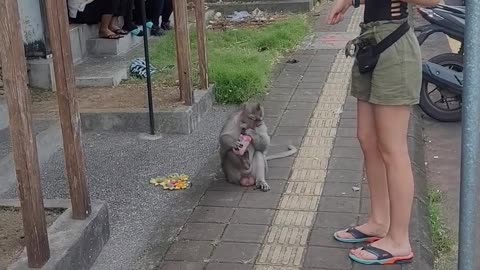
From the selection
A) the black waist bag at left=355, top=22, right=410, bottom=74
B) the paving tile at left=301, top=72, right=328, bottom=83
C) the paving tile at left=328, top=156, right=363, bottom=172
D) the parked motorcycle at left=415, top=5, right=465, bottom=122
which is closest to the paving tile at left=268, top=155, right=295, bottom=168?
the paving tile at left=328, top=156, right=363, bottom=172

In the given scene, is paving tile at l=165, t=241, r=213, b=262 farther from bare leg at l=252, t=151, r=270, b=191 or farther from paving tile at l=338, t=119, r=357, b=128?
paving tile at l=338, t=119, r=357, b=128

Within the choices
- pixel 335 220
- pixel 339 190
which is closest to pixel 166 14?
pixel 339 190

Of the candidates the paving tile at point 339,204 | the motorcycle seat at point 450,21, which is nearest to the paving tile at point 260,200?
the paving tile at point 339,204

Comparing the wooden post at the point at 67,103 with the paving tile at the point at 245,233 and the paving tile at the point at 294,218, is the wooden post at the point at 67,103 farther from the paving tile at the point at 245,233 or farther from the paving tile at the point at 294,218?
the paving tile at the point at 294,218

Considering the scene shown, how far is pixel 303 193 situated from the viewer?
4973 mm

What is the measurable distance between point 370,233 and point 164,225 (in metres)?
1.25

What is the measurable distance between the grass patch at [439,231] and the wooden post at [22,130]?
7.31 ft

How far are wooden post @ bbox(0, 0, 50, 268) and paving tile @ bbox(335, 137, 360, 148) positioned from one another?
296 centimetres

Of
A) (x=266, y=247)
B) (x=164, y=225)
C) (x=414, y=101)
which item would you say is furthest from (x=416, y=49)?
(x=164, y=225)

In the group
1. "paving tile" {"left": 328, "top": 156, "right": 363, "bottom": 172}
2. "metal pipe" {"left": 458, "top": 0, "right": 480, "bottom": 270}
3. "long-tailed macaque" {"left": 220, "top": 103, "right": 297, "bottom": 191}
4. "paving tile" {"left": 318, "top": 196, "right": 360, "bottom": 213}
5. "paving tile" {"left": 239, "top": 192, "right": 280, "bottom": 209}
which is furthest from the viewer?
"paving tile" {"left": 328, "top": 156, "right": 363, "bottom": 172}

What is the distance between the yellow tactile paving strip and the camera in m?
4.09

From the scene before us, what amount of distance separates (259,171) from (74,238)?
1600 mm

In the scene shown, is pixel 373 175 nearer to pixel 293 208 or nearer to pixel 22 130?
pixel 293 208

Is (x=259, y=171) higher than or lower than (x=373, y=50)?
lower
